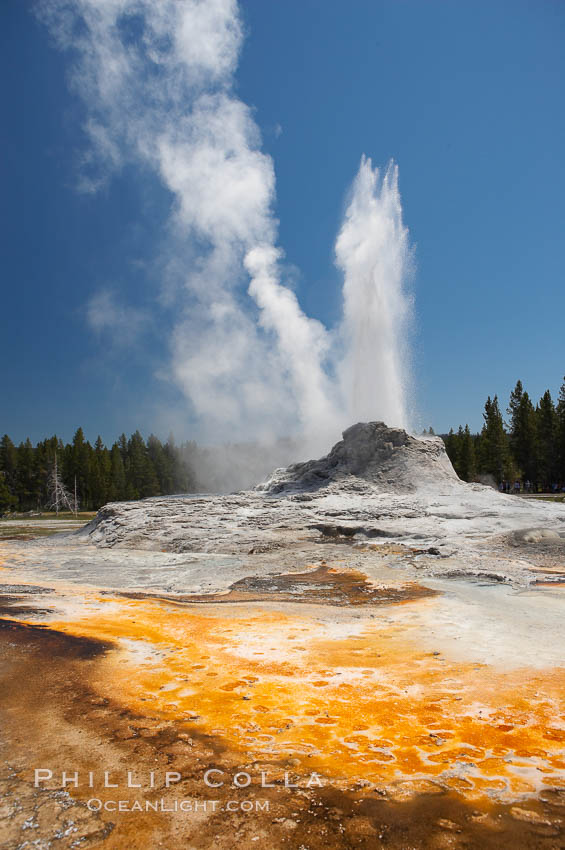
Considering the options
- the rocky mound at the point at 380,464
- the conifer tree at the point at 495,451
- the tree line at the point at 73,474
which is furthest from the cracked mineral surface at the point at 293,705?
the tree line at the point at 73,474

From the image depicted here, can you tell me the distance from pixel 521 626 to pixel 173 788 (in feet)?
17.8

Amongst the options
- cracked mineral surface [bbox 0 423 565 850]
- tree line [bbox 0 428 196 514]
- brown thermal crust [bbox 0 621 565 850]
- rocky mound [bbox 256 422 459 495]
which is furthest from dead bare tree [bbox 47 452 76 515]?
brown thermal crust [bbox 0 621 565 850]

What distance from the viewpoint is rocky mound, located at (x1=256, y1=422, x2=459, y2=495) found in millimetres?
19297

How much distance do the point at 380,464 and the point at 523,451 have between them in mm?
42986

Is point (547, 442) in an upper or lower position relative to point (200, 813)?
upper

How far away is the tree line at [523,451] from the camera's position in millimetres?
52562

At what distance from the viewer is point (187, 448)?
8719 centimetres

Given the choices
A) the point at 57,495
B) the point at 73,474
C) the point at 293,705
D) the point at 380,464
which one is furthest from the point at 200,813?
the point at 73,474

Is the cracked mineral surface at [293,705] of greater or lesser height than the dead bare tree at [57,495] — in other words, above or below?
below

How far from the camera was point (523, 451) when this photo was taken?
55375mm

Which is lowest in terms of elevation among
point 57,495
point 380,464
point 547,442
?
point 380,464

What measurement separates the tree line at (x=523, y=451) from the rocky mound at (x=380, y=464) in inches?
1398

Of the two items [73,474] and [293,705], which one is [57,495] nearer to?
[73,474]

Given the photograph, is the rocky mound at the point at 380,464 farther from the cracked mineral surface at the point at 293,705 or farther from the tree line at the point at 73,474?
the tree line at the point at 73,474
